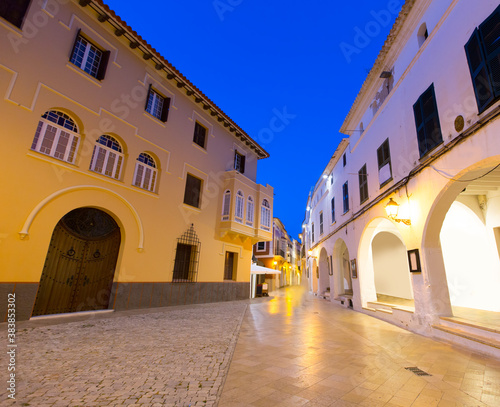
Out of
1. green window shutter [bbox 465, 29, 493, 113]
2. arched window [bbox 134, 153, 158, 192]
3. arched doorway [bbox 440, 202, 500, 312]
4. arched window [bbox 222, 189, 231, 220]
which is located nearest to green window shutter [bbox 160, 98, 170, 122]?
arched window [bbox 134, 153, 158, 192]

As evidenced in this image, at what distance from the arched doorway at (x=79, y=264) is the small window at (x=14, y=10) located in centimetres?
584

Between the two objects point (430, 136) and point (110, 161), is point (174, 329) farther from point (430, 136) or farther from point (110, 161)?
point (430, 136)

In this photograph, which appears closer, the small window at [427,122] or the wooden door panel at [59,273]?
the small window at [427,122]

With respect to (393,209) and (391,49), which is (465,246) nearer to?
(393,209)

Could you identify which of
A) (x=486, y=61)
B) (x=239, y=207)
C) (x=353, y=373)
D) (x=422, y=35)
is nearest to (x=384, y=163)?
(x=422, y=35)

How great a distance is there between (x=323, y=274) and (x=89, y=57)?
1864 centimetres

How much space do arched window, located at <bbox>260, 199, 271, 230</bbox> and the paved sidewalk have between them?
9.62 m

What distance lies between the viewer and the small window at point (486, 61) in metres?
4.60

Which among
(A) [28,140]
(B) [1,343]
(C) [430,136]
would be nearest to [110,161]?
(A) [28,140]

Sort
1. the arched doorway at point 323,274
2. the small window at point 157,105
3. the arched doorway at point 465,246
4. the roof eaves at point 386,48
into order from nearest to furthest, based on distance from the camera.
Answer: the arched doorway at point 465,246 < the roof eaves at point 386,48 < the small window at point 157,105 < the arched doorway at point 323,274

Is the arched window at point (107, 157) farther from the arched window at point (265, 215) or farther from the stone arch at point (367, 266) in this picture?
the stone arch at point (367, 266)

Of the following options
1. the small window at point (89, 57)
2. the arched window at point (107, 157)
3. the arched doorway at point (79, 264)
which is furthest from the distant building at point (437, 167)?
the small window at point (89, 57)

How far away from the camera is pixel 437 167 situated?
612cm

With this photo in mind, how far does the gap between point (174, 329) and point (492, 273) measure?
31.6 feet
